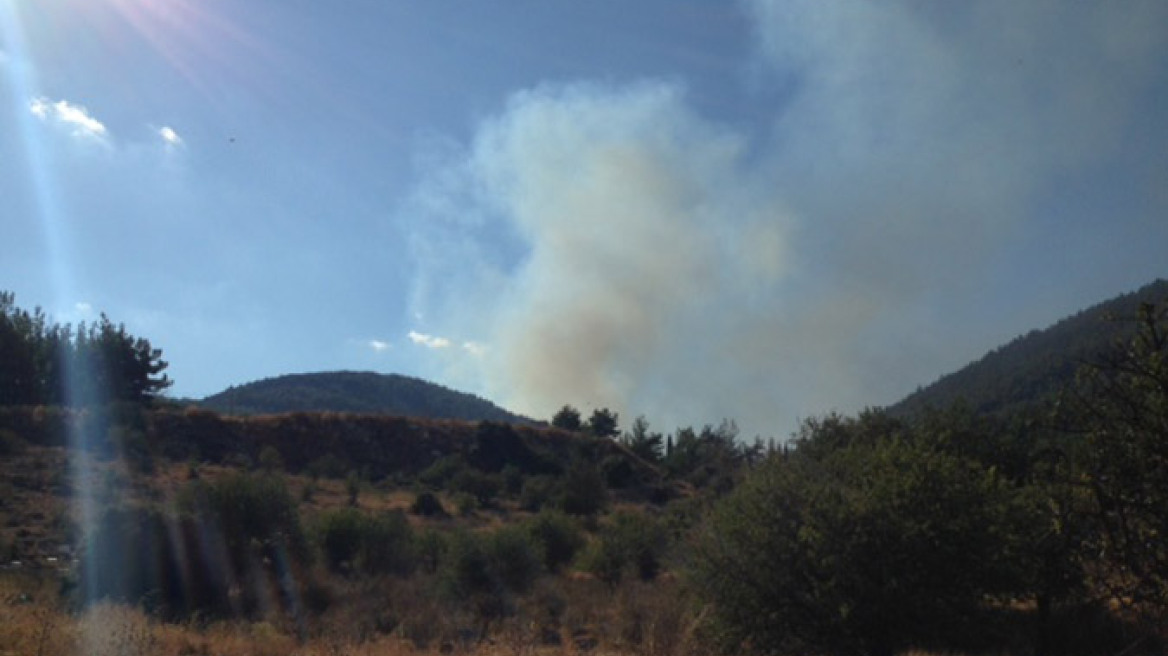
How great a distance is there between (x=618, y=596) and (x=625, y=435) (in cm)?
6100

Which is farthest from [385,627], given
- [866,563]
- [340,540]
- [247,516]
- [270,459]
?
[270,459]

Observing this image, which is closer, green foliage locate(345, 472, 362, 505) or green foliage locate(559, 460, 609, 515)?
green foliage locate(345, 472, 362, 505)

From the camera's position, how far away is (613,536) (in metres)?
28.8

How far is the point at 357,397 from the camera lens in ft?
406

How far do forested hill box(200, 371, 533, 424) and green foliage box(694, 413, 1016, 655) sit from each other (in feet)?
327

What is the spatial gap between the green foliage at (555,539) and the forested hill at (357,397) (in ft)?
266

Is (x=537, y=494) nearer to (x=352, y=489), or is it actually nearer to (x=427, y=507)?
(x=427, y=507)

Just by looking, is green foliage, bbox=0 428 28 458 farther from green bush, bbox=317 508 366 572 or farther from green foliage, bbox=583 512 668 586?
green foliage, bbox=583 512 668 586

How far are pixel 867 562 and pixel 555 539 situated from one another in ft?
62.5

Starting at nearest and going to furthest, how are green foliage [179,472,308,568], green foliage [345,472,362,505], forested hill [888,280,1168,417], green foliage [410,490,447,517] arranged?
green foliage [179,472,308,568]
green foliage [410,490,447,517]
green foliage [345,472,362,505]
forested hill [888,280,1168,417]

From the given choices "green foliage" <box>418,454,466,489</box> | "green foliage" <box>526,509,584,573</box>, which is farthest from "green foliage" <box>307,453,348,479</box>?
"green foliage" <box>526,509,584,573</box>

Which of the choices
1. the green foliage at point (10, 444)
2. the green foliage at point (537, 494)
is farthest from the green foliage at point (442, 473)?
the green foliage at point (10, 444)

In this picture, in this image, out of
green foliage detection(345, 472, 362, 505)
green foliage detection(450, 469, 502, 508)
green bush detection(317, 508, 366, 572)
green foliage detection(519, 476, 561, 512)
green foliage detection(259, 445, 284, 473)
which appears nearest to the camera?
green bush detection(317, 508, 366, 572)

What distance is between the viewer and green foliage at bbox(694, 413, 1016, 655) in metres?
12.2
